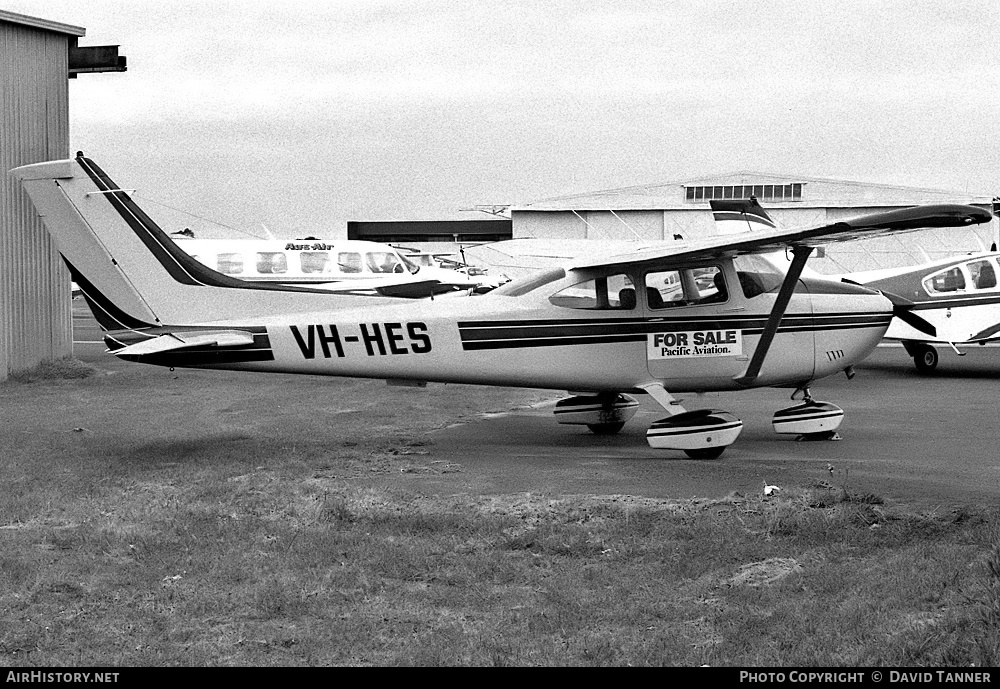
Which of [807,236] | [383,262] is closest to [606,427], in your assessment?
[807,236]

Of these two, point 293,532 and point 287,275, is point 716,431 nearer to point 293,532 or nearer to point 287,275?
point 293,532

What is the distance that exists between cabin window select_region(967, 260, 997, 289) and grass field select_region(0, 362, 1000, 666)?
41.0 ft

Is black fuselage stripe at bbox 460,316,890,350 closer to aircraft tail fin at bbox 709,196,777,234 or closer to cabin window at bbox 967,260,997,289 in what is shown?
cabin window at bbox 967,260,997,289

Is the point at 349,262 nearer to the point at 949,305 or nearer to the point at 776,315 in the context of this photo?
the point at 949,305

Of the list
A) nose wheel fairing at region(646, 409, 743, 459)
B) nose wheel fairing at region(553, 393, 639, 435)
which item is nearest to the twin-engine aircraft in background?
nose wheel fairing at region(553, 393, 639, 435)

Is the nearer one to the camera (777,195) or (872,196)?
(872,196)

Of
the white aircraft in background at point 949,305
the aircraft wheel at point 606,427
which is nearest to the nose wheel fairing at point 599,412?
the aircraft wheel at point 606,427

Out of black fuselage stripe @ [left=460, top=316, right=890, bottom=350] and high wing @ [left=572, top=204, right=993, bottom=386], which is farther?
black fuselage stripe @ [left=460, top=316, right=890, bottom=350]

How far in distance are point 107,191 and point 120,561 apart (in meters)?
5.06

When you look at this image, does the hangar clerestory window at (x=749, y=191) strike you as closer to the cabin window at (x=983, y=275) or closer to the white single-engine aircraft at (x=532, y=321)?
the cabin window at (x=983, y=275)

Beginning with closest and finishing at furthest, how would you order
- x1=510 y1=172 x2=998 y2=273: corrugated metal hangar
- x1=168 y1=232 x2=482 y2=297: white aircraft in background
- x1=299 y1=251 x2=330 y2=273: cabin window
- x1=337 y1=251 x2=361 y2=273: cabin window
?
x1=168 y1=232 x2=482 y2=297: white aircraft in background, x1=299 y1=251 x2=330 y2=273: cabin window, x1=337 y1=251 x2=361 y2=273: cabin window, x1=510 y1=172 x2=998 y2=273: corrugated metal hangar

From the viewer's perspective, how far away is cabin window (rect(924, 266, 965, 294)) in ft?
64.8
